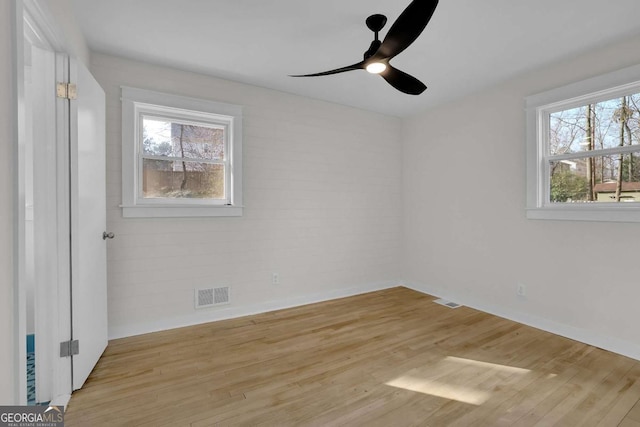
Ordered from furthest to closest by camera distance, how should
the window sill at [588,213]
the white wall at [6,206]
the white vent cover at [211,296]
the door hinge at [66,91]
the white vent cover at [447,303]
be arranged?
the white vent cover at [447,303] < the white vent cover at [211,296] < the window sill at [588,213] < the door hinge at [66,91] < the white wall at [6,206]

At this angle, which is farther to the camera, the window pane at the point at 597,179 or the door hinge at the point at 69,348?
the window pane at the point at 597,179

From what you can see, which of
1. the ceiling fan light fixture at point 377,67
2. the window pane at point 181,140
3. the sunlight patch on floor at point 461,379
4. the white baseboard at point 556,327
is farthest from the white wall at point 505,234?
the window pane at point 181,140

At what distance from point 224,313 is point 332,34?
3.01 m

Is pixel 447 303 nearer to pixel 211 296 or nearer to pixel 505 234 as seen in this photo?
pixel 505 234

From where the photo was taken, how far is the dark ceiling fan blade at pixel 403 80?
2252 millimetres

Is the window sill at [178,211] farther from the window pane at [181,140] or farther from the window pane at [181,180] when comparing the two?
the window pane at [181,140]

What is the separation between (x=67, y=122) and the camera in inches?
75.8

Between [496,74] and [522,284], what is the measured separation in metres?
2.32

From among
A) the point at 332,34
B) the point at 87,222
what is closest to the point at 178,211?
the point at 87,222

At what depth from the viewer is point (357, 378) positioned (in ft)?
7.18

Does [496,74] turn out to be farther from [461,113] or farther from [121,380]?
[121,380]

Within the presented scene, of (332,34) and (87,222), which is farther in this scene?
(332,34)

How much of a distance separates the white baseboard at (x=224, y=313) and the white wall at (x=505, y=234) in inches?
49.0

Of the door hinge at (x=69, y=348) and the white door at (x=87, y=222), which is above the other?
the white door at (x=87, y=222)
